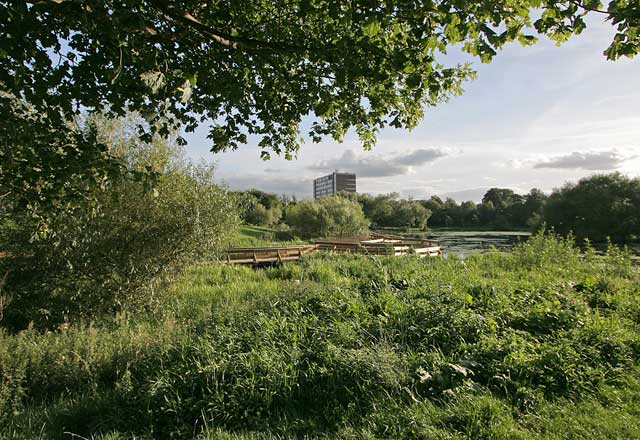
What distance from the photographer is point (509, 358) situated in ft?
12.8

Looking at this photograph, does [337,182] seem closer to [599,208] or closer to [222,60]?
[599,208]

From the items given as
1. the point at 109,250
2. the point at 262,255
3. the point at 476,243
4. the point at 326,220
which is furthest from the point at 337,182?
the point at 109,250

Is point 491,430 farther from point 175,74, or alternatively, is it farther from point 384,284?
point 175,74

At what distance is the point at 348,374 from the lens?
3703 mm

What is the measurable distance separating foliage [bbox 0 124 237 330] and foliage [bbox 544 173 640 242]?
38543mm

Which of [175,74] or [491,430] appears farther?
[175,74]

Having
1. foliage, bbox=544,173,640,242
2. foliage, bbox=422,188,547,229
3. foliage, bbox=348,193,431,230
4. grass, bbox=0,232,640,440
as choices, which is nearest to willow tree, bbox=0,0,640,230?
grass, bbox=0,232,640,440

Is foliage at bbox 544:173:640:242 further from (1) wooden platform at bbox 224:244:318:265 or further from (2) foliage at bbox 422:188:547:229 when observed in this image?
(1) wooden platform at bbox 224:244:318:265

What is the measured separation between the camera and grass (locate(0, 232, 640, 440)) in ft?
10.4

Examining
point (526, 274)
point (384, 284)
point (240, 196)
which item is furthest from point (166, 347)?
point (526, 274)

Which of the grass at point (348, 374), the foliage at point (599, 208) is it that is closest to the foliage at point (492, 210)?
the foliage at point (599, 208)

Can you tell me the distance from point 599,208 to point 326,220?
31.0m

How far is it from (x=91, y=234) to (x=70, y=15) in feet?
17.7

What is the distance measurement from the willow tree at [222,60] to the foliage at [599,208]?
38472 mm
